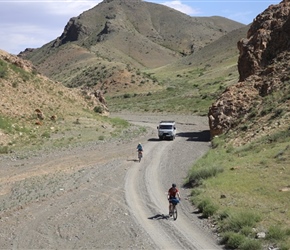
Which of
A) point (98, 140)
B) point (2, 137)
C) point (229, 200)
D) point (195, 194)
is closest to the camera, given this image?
point (229, 200)

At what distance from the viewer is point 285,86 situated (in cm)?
4209

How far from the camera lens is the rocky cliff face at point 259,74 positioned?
1676 inches

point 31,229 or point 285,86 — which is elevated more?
point 285,86

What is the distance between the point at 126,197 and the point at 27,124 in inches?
990

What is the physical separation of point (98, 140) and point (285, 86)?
1831cm

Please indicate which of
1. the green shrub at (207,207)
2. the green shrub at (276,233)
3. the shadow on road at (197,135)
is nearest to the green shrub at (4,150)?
the shadow on road at (197,135)

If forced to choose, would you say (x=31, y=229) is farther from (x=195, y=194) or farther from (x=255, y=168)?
(x=255, y=168)

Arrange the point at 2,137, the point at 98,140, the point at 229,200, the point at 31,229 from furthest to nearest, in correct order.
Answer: the point at 98,140 < the point at 2,137 < the point at 229,200 < the point at 31,229

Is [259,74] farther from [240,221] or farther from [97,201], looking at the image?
[240,221]

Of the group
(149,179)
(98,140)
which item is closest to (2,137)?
(98,140)

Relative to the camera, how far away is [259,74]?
46.8m

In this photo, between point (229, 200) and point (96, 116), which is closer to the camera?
point (229, 200)

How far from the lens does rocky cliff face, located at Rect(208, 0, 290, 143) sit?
140 feet

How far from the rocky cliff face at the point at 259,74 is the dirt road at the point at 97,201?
515cm
